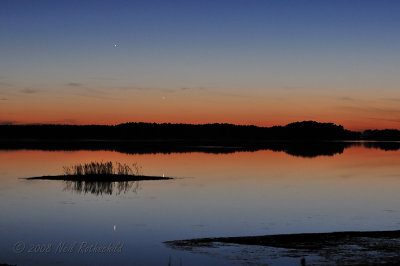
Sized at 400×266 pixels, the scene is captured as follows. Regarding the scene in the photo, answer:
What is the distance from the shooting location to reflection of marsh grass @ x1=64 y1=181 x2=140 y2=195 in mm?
48688

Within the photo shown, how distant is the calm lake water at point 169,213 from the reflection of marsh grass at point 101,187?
0.59 feet

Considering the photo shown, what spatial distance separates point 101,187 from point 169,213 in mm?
15694

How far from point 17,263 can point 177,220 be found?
13171mm

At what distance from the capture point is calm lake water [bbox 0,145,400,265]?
81.6 ft

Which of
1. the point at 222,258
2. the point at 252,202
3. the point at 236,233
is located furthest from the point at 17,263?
the point at 252,202

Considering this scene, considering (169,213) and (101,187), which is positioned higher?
(101,187)

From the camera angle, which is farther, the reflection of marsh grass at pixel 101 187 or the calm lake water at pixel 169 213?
the reflection of marsh grass at pixel 101 187

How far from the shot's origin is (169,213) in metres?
37.2

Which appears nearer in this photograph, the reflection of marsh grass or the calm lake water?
the calm lake water

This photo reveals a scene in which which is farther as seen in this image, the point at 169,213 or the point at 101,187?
the point at 101,187

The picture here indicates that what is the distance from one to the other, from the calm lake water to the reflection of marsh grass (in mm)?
180

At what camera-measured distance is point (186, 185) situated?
5578 centimetres

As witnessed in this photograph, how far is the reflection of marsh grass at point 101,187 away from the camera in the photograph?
4869 cm

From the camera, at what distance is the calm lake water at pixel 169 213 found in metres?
24.9
